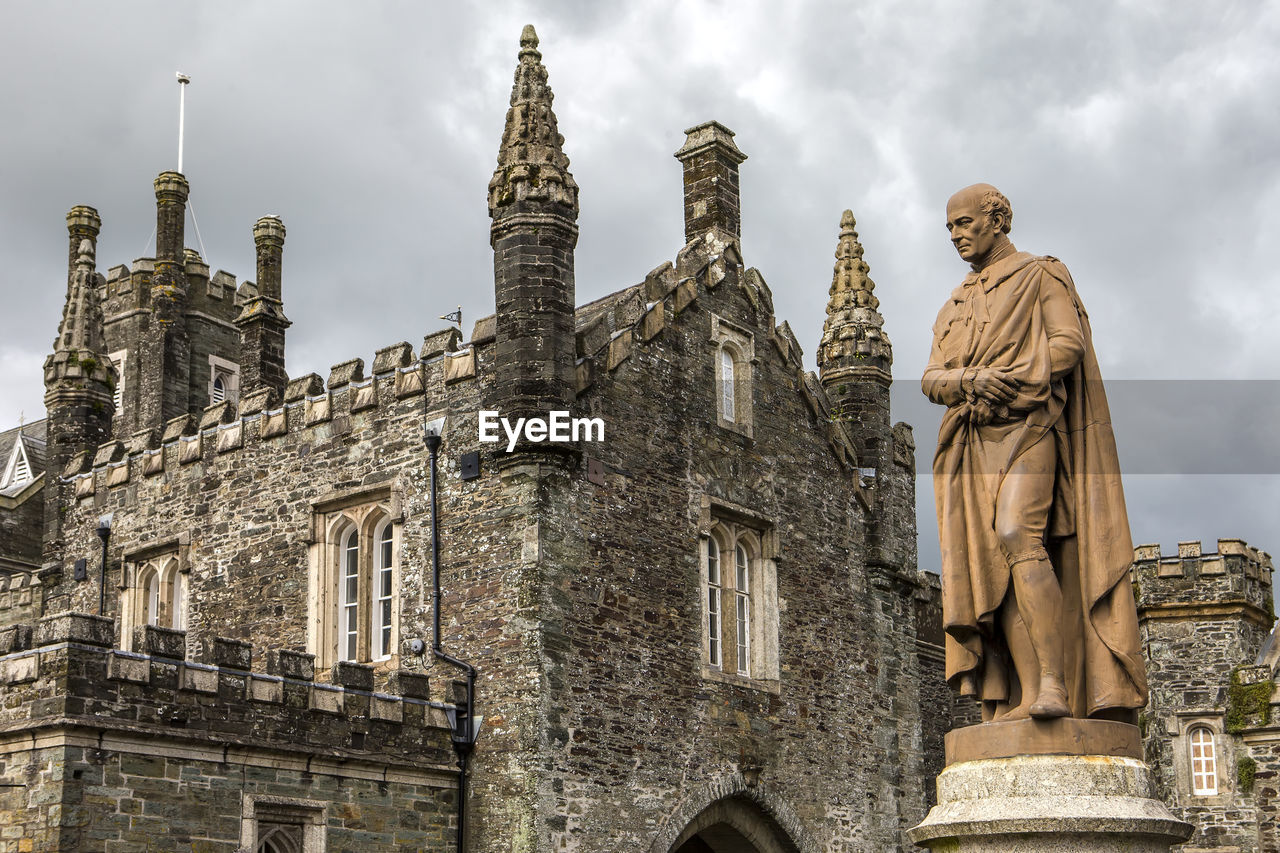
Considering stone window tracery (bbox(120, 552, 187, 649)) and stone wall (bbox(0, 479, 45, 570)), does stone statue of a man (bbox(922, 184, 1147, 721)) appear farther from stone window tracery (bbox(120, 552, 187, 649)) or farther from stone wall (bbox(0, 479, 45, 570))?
stone wall (bbox(0, 479, 45, 570))

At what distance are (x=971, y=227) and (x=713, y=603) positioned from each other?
49.8 ft

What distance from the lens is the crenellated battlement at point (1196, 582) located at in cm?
3734

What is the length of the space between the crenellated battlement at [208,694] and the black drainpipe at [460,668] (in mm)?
220

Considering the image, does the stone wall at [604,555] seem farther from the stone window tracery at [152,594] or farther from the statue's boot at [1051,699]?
the statue's boot at [1051,699]

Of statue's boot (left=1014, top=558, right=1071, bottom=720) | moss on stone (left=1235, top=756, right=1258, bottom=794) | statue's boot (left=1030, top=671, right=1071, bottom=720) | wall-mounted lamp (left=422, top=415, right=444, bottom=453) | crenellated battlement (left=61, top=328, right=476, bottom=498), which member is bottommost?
statue's boot (left=1030, top=671, right=1071, bottom=720)

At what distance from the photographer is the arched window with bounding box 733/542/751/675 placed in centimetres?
2386

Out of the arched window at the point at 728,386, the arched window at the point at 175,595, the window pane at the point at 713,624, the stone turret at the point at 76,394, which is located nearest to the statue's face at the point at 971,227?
the window pane at the point at 713,624

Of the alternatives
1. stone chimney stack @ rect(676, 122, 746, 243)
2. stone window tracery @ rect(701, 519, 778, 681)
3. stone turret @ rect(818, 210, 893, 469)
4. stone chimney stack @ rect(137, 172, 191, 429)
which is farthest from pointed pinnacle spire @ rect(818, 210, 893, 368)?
stone chimney stack @ rect(137, 172, 191, 429)

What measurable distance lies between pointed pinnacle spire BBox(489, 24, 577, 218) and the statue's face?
13.1 m

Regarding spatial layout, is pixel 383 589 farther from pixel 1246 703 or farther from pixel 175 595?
pixel 1246 703

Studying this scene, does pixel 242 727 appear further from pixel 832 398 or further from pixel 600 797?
pixel 832 398

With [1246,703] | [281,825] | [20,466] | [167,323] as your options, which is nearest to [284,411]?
[281,825]

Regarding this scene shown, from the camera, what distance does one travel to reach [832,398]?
28109 millimetres

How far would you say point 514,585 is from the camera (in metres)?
20.8
